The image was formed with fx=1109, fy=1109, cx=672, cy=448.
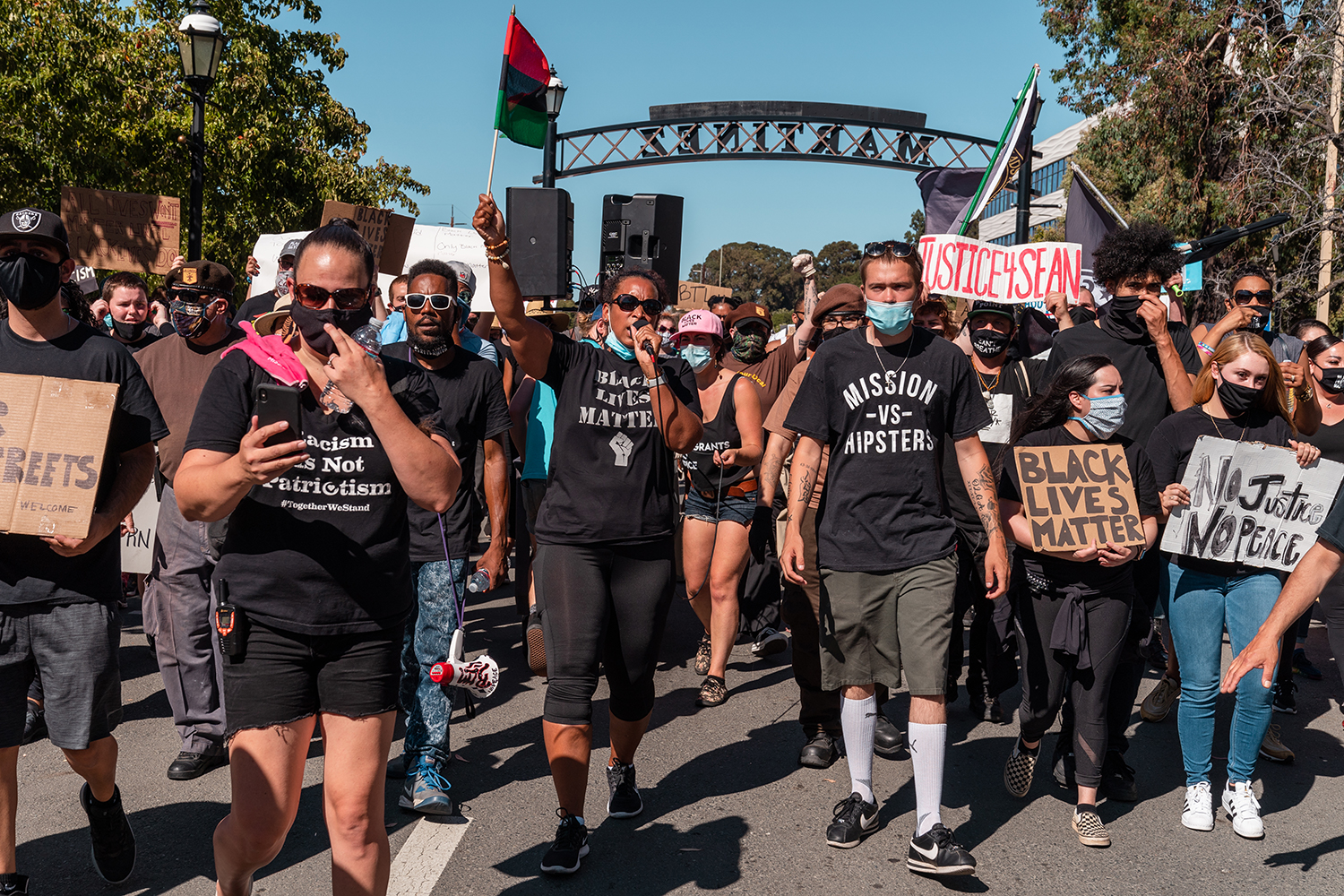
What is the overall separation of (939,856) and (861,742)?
0.59m

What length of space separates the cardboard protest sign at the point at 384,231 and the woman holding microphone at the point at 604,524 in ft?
20.0

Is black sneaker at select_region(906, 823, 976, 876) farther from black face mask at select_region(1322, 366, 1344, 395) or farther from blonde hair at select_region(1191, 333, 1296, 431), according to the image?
black face mask at select_region(1322, 366, 1344, 395)

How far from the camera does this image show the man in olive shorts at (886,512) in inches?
171

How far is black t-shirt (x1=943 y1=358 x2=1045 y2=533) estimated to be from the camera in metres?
5.98

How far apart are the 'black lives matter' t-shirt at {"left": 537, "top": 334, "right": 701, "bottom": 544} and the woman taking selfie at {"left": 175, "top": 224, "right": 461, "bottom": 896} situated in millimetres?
1314

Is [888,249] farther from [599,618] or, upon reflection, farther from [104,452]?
[104,452]

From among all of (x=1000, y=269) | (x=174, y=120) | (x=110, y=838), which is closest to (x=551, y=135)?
(x=1000, y=269)

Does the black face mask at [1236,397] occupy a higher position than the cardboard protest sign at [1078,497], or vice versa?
the black face mask at [1236,397]

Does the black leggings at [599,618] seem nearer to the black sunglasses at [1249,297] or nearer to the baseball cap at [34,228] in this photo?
the baseball cap at [34,228]

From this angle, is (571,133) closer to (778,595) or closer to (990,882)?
(778,595)

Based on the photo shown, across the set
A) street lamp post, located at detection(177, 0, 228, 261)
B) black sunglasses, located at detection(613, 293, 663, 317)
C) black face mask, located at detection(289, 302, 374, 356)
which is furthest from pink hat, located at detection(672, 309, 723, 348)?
street lamp post, located at detection(177, 0, 228, 261)

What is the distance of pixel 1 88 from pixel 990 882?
20.9m

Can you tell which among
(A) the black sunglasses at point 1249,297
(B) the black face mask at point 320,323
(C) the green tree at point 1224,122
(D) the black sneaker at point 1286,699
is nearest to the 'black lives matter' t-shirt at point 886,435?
(B) the black face mask at point 320,323

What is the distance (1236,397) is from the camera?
191 inches
